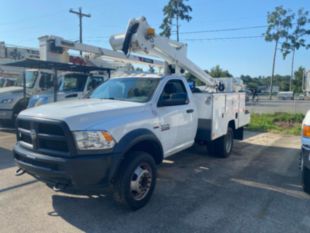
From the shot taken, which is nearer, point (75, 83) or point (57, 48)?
point (57, 48)

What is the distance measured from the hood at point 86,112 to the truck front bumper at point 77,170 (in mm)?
420

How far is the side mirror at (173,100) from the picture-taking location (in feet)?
16.0

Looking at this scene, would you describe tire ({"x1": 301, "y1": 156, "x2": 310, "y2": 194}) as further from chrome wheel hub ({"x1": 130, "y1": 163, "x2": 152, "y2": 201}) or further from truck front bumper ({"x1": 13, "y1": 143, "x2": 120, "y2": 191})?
truck front bumper ({"x1": 13, "y1": 143, "x2": 120, "y2": 191})

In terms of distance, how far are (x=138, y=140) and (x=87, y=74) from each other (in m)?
7.44

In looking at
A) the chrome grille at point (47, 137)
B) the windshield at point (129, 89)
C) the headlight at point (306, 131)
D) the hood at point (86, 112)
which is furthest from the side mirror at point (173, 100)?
the headlight at point (306, 131)

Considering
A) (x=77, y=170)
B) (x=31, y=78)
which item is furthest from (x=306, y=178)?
(x=31, y=78)

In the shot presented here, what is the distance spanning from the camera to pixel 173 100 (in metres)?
5.00

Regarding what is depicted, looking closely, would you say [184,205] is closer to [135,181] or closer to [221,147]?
[135,181]

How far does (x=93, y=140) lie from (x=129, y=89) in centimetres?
178

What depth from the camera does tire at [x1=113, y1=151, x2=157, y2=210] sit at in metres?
3.82

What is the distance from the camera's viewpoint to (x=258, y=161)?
715cm

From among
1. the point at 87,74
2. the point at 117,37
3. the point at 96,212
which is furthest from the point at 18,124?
the point at 87,74

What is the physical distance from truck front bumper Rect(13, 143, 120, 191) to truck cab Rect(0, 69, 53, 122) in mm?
7649

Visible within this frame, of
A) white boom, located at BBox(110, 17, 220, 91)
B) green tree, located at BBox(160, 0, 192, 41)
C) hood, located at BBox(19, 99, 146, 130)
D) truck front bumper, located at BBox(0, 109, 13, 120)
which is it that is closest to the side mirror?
hood, located at BBox(19, 99, 146, 130)
